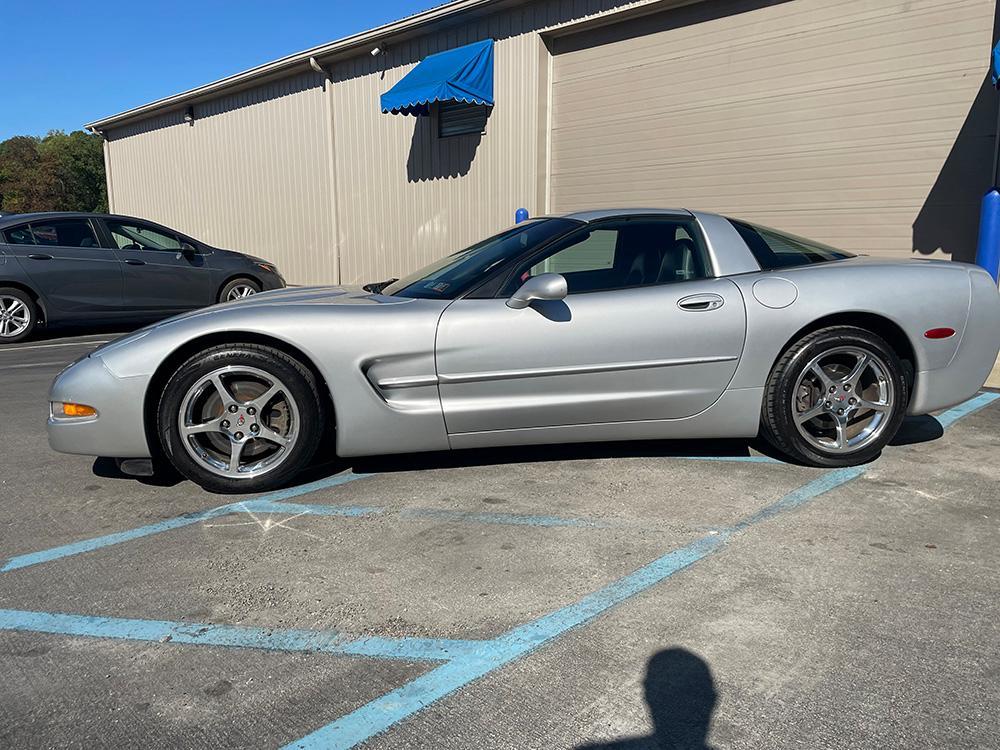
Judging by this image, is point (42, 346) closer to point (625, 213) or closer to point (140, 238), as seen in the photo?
point (140, 238)

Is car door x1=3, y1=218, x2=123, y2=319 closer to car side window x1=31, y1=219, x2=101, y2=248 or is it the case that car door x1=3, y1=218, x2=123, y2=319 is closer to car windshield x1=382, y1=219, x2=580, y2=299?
car side window x1=31, y1=219, x2=101, y2=248

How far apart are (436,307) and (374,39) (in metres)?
10.7

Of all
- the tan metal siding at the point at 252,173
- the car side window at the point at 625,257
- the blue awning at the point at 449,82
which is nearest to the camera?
the car side window at the point at 625,257

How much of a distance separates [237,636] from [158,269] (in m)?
7.65

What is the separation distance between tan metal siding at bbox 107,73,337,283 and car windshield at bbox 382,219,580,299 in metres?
10.9

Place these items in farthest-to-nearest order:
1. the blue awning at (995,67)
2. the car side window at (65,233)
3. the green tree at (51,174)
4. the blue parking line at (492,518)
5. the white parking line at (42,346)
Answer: the green tree at (51,174)
the car side window at (65,233)
the white parking line at (42,346)
the blue awning at (995,67)
the blue parking line at (492,518)

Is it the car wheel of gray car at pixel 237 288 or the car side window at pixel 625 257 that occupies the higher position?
the car side window at pixel 625 257

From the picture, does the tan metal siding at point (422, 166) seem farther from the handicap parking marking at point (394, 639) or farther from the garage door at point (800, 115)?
the handicap parking marking at point (394, 639)

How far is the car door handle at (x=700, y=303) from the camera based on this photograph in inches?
144

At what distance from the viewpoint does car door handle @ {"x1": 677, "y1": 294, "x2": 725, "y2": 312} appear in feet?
12.0

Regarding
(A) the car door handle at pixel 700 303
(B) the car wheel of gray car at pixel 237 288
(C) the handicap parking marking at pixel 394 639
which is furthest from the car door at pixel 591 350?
(B) the car wheel of gray car at pixel 237 288

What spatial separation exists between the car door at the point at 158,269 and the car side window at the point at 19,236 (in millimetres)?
777

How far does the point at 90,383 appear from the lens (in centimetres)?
338

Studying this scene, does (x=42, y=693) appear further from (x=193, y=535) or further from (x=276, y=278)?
(x=276, y=278)
